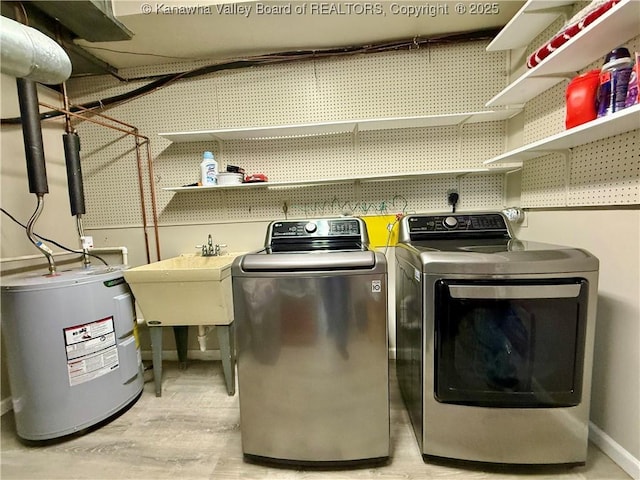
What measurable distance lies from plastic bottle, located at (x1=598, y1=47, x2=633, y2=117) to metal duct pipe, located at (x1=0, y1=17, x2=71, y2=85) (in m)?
2.01

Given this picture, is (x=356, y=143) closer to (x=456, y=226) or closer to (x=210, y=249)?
(x=456, y=226)

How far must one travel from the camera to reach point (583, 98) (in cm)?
116

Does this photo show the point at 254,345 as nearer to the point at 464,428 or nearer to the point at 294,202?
the point at 464,428

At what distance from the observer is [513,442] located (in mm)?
1193

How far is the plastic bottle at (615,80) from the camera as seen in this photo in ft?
3.37

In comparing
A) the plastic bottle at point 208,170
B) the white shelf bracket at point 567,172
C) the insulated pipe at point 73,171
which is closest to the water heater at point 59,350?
the insulated pipe at point 73,171

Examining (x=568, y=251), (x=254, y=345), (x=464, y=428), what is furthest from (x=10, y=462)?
(x=568, y=251)

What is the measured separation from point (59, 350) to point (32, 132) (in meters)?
1.17

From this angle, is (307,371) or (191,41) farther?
(191,41)

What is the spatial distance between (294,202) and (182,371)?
5.26 ft

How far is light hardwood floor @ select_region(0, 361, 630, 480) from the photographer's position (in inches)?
48.8

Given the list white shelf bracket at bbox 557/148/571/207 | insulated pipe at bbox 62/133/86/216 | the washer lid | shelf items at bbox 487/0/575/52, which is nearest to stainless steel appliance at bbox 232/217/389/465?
the washer lid

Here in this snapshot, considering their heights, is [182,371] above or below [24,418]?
below

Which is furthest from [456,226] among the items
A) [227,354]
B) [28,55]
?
[28,55]
